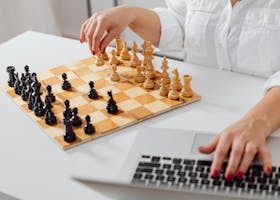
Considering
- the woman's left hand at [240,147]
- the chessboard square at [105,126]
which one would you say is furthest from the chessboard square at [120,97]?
the woman's left hand at [240,147]

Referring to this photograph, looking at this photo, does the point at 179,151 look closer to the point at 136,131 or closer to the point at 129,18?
the point at 136,131

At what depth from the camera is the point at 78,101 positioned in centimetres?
130

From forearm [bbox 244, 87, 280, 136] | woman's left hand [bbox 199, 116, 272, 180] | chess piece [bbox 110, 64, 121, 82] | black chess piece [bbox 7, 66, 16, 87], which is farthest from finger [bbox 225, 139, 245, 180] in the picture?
black chess piece [bbox 7, 66, 16, 87]

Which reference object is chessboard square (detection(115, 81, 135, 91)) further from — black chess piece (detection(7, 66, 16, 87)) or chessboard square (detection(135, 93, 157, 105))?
black chess piece (detection(7, 66, 16, 87))

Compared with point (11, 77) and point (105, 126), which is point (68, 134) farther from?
point (11, 77)

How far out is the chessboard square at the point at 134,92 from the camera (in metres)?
1.31

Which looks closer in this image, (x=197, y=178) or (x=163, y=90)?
(x=197, y=178)

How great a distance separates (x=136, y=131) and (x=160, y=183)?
0.77 feet

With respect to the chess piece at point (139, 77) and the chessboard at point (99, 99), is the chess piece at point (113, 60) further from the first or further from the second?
the chess piece at point (139, 77)

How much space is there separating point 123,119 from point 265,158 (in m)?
0.38

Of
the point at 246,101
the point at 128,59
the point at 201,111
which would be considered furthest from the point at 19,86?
the point at 246,101

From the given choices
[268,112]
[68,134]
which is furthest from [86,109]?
[268,112]

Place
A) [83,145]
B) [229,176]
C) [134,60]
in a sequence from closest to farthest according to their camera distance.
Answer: [229,176], [83,145], [134,60]

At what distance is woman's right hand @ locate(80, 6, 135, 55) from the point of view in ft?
4.62
